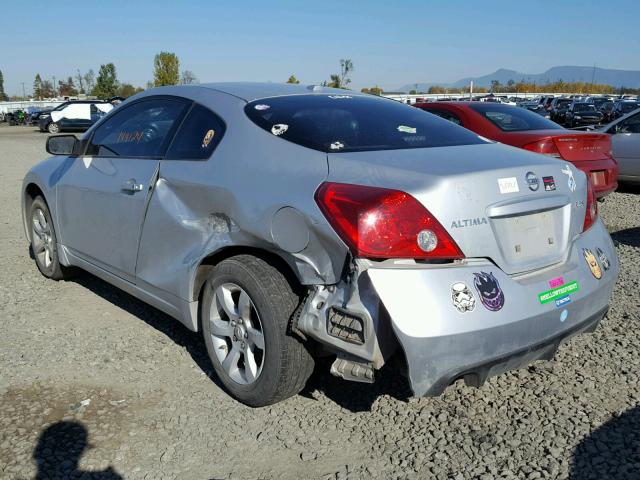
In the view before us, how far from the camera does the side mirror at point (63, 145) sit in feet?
14.7

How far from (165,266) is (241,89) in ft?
3.66

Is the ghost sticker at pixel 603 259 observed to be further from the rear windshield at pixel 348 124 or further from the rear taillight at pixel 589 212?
the rear windshield at pixel 348 124

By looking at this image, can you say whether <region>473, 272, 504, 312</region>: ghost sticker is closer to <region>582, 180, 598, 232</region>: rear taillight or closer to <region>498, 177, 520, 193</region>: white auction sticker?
<region>498, 177, 520, 193</region>: white auction sticker

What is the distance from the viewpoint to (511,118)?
320 inches

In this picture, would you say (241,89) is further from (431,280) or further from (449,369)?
(449,369)

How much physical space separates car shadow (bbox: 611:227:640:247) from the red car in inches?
25.8

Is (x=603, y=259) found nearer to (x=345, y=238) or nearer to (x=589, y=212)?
(x=589, y=212)

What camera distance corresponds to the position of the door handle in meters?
3.63

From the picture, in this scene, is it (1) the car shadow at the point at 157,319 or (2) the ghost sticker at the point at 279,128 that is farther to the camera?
(1) the car shadow at the point at 157,319

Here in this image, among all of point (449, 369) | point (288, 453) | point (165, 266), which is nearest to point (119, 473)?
point (288, 453)

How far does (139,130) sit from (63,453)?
2039mm

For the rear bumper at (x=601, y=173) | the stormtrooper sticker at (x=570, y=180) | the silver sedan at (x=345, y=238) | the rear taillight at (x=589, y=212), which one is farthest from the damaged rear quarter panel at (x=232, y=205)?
the rear bumper at (x=601, y=173)

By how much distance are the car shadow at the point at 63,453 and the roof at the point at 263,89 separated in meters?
1.91

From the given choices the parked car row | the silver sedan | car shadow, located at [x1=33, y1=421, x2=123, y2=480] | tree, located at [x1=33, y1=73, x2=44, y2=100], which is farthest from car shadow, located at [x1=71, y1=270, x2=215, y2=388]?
tree, located at [x1=33, y1=73, x2=44, y2=100]
